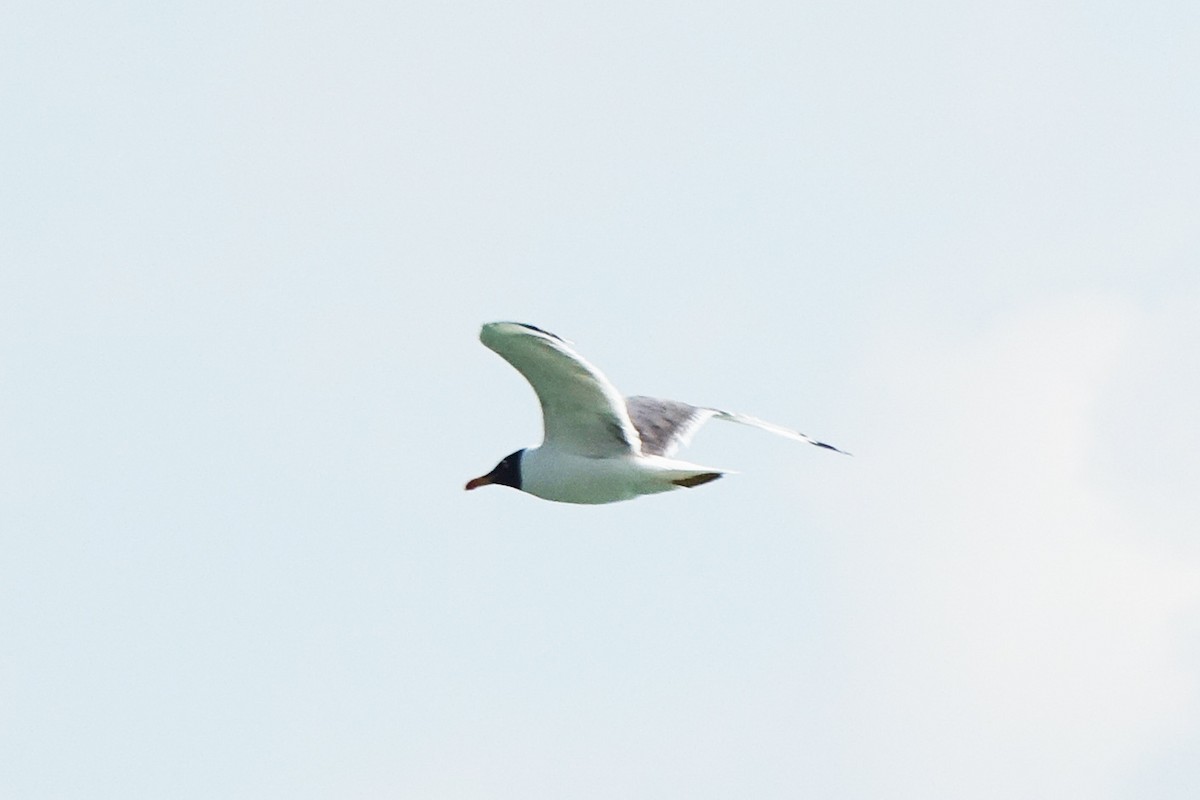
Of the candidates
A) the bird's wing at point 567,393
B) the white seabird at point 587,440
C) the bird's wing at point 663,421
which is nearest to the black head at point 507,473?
the white seabird at point 587,440

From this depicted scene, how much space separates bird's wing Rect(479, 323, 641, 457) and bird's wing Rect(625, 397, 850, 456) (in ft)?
0.94

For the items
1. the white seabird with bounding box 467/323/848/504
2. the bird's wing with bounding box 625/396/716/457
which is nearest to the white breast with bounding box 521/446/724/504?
the white seabird with bounding box 467/323/848/504

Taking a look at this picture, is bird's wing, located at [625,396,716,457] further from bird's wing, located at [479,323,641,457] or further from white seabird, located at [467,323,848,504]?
bird's wing, located at [479,323,641,457]

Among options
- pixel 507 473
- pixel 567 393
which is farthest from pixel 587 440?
pixel 507 473

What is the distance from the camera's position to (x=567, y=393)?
19109mm

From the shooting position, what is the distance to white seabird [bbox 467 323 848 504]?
1842 centimetres

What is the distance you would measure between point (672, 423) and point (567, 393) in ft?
7.22

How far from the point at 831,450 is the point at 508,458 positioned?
273cm

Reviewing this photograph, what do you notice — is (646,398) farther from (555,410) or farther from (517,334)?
(517,334)

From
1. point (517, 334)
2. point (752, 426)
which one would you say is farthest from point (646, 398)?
point (517, 334)

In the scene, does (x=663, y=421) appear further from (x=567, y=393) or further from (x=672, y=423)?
(x=567, y=393)

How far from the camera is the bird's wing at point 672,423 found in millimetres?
20625

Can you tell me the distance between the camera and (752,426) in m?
20.8

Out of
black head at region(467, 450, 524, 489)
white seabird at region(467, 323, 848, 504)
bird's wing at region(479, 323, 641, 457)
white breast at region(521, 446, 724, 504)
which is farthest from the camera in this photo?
black head at region(467, 450, 524, 489)
